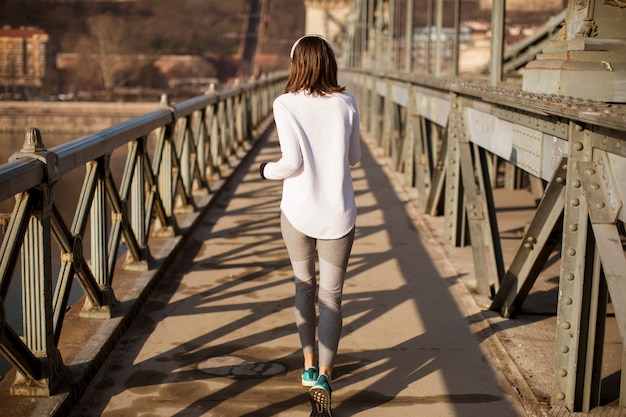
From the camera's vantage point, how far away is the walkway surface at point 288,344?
12.3 feet

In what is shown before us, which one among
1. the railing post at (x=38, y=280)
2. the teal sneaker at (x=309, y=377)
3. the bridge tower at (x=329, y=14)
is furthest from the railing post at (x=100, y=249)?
the bridge tower at (x=329, y=14)

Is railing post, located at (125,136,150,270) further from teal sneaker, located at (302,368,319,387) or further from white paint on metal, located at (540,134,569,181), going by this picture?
white paint on metal, located at (540,134,569,181)

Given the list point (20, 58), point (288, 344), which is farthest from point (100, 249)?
point (20, 58)

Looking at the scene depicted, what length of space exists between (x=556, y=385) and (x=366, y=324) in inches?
55.9

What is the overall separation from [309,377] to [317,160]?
931 millimetres

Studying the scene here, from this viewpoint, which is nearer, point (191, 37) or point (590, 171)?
point (590, 171)

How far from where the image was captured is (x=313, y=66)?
11.8 feet

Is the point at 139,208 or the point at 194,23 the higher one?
the point at 194,23

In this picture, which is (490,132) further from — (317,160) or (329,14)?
(329,14)

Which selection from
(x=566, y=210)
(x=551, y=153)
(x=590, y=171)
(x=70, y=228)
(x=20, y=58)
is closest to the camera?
(x=590, y=171)

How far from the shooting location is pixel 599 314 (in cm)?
355

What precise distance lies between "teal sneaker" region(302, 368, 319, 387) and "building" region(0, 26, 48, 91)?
997cm

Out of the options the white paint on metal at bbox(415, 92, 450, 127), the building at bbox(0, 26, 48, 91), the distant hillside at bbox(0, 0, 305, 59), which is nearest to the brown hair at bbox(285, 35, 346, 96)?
the white paint on metal at bbox(415, 92, 450, 127)

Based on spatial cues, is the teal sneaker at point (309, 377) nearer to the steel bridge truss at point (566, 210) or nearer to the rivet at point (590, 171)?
the steel bridge truss at point (566, 210)
